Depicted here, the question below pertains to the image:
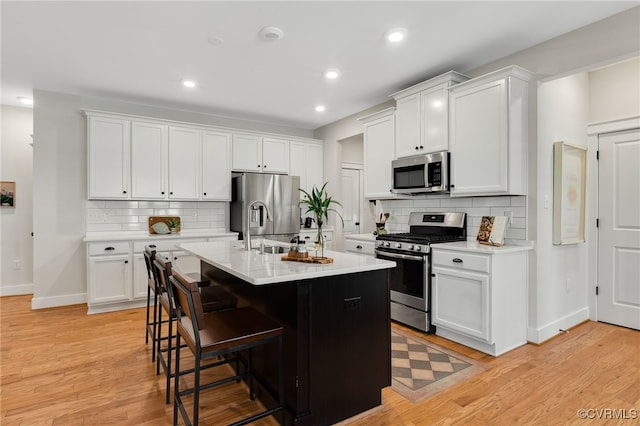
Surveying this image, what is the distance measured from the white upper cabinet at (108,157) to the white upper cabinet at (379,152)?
3.15 meters

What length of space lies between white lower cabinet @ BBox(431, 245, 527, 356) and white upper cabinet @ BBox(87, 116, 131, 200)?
3.95m

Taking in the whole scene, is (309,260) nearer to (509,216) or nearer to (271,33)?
(271,33)

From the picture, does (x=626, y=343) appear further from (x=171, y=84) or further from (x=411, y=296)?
(x=171, y=84)

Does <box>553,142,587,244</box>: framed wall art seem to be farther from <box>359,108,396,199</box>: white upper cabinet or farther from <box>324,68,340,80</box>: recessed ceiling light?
<box>324,68,340,80</box>: recessed ceiling light

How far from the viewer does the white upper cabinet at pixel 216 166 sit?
5027 millimetres

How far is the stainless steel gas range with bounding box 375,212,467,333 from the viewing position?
3.34m

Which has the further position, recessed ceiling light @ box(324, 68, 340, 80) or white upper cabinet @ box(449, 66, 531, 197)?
recessed ceiling light @ box(324, 68, 340, 80)

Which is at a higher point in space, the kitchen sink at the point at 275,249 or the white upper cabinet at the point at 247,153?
the white upper cabinet at the point at 247,153

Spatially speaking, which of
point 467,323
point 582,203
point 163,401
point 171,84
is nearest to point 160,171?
point 171,84

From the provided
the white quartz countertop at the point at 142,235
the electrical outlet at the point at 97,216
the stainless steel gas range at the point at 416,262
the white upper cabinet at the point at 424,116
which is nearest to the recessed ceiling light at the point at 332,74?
the white upper cabinet at the point at 424,116

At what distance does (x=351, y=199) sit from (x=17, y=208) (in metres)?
5.33

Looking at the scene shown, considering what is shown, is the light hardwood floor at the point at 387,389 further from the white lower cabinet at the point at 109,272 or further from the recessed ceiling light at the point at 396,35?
the recessed ceiling light at the point at 396,35

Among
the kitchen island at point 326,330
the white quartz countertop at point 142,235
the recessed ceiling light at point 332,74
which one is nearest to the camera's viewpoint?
the kitchen island at point 326,330

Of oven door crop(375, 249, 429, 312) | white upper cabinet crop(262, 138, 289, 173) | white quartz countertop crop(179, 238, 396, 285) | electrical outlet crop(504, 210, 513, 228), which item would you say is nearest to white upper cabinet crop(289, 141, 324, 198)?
white upper cabinet crop(262, 138, 289, 173)
